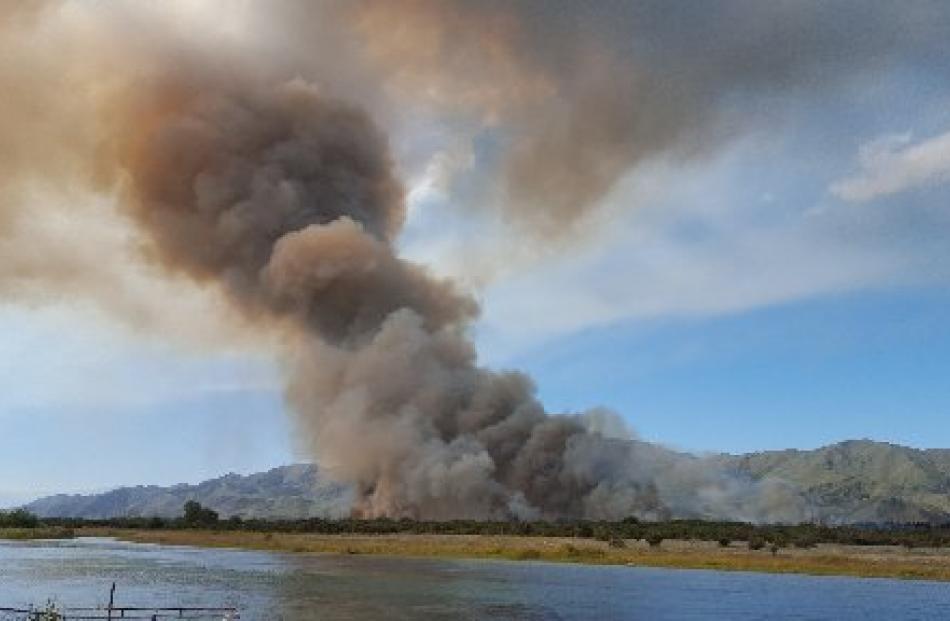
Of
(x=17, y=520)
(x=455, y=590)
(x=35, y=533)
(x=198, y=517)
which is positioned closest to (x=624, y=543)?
(x=455, y=590)

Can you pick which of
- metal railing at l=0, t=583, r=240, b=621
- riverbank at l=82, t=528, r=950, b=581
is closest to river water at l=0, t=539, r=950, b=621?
metal railing at l=0, t=583, r=240, b=621

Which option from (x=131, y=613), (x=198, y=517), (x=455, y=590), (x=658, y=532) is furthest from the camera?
(x=198, y=517)

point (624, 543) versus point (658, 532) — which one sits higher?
point (658, 532)

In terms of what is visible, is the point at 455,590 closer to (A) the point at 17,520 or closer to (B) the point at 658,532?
(B) the point at 658,532

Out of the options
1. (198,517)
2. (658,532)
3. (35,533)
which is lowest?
(35,533)

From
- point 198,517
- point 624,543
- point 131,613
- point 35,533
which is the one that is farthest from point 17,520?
point 131,613

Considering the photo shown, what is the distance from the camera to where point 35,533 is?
5955 inches

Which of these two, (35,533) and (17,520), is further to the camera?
(17,520)

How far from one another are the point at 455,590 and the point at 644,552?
45644mm

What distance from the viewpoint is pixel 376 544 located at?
114688 mm

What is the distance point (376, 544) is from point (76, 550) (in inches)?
1289

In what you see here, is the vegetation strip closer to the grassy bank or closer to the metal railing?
the grassy bank

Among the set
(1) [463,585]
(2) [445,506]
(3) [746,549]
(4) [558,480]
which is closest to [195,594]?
(1) [463,585]

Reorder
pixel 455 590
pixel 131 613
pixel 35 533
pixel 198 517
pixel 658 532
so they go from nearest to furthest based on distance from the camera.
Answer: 1. pixel 131 613
2. pixel 455 590
3. pixel 658 532
4. pixel 35 533
5. pixel 198 517
